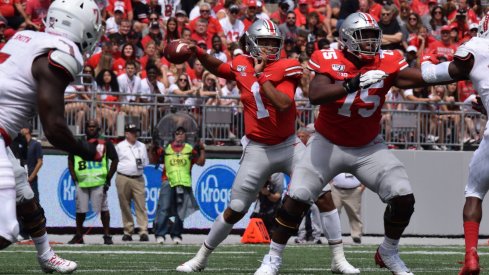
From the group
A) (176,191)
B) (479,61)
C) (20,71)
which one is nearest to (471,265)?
(479,61)

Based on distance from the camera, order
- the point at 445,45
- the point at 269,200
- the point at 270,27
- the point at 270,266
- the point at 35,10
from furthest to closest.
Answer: the point at 445,45 < the point at 35,10 < the point at 269,200 < the point at 270,27 < the point at 270,266

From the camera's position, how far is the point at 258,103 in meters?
10.0

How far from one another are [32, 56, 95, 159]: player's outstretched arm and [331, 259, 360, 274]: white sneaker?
3.09m

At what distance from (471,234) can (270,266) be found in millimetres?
1484

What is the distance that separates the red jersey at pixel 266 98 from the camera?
9680 millimetres

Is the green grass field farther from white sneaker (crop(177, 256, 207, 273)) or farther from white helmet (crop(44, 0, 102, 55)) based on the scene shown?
white helmet (crop(44, 0, 102, 55))

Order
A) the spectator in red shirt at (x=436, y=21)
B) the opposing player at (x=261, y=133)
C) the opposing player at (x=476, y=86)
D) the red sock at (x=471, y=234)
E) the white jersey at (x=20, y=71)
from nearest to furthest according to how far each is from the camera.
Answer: the white jersey at (x=20, y=71)
the red sock at (x=471, y=234)
the opposing player at (x=476, y=86)
the opposing player at (x=261, y=133)
the spectator in red shirt at (x=436, y=21)

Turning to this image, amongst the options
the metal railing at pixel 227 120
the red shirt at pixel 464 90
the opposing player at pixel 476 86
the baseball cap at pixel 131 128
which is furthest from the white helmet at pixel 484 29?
the red shirt at pixel 464 90

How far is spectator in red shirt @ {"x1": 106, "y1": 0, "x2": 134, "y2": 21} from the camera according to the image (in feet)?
67.2

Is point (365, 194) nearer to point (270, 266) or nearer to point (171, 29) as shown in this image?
point (171, 29)

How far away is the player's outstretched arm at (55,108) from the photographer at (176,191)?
29.0 ft

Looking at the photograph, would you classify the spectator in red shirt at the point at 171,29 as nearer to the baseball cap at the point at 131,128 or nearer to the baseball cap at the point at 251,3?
the baseball cap at the point at 251,3

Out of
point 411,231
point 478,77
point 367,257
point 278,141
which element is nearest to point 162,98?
point 411,231

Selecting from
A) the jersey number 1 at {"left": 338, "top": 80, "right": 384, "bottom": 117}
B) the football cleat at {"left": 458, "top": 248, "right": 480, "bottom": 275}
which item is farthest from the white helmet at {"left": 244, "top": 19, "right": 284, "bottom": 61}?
the football cleat at {"left": 458, "top": 248, "right": 480, "bottom": 275}
